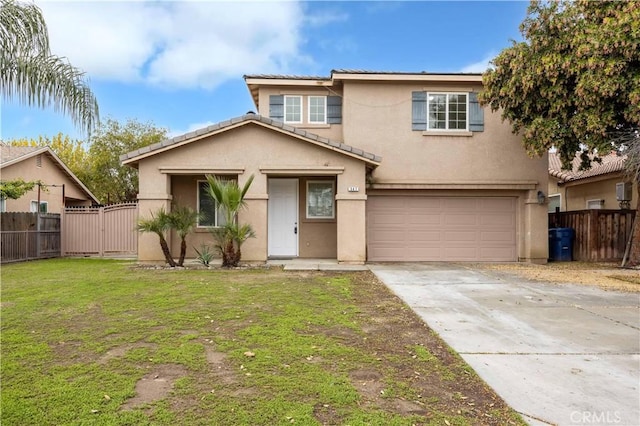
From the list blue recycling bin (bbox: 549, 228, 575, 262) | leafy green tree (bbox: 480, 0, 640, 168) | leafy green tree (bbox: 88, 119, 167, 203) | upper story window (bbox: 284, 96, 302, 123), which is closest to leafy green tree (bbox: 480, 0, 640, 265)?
leafy green tree (bbox: 480, 0, 640, 168)

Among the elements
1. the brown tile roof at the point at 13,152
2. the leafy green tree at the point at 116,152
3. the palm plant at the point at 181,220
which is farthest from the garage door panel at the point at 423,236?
the leafy green tree at the point at 116,152

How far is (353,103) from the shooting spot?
1435 centimetres

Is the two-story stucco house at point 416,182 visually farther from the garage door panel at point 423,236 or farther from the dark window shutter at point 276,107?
the dark window shutter at point 276,107

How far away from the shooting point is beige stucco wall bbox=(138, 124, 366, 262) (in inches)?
500

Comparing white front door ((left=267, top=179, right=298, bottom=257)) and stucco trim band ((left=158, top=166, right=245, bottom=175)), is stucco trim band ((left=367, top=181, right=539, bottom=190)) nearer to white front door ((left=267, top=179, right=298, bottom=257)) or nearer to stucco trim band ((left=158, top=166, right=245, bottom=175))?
white front door ((left=267, top=179, right=298, bottom=257))

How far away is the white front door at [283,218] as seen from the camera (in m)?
14.6

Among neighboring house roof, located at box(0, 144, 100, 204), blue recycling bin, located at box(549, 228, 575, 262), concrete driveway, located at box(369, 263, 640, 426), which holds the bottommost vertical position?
concrete driveway, located at box(369, 263, 640, 426)

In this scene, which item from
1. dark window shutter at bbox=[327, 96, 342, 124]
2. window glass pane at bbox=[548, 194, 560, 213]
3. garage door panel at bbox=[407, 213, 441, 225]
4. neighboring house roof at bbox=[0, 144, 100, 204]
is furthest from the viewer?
window glass pane at bbox=[548, 194, 560, 213]

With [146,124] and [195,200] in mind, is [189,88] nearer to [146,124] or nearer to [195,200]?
[146,124]

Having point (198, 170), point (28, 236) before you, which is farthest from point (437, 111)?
point (28, 236)

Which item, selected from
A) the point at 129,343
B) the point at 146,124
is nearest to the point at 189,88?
the point at 146,124

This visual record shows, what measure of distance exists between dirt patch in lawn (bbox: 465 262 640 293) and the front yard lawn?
512cm

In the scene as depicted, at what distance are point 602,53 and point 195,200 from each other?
12428 millimetres

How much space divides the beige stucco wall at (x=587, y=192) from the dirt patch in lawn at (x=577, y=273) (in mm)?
4438
